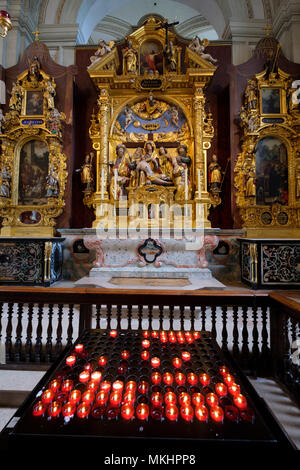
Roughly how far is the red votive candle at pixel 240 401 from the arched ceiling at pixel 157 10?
369 inches

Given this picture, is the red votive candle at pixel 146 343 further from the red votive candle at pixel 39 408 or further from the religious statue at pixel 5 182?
the religious statue at pixel 5 182

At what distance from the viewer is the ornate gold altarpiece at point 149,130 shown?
6480 mm

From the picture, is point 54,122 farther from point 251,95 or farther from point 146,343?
point 146,343

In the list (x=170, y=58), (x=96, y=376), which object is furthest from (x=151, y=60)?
(x=96, y=376)

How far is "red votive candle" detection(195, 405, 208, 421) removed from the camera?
0.90 meters

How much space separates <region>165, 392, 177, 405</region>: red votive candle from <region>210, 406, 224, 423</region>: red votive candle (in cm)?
14

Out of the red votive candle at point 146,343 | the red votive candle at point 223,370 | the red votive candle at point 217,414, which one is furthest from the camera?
the red votive candle at point 146,343

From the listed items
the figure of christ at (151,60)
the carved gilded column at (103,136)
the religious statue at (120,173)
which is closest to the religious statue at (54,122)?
the carved gilded column at (103,136)

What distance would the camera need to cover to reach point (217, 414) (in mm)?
910

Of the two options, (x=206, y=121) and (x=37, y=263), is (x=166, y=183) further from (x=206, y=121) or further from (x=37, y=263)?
(x=37, y=263)

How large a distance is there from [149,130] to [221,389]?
683 centimetres

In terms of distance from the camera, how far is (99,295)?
2.30 meters

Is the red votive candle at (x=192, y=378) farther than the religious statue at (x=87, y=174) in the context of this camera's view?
No
